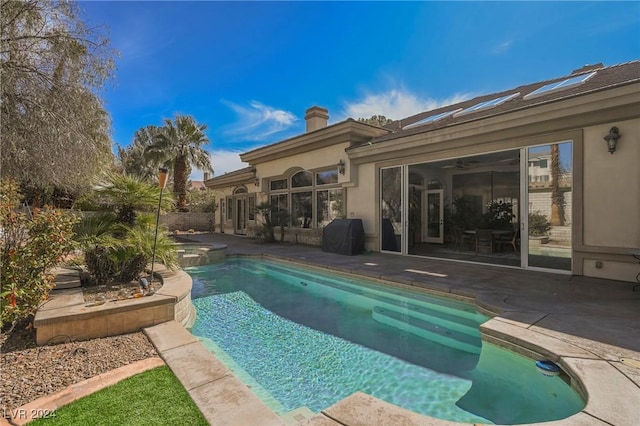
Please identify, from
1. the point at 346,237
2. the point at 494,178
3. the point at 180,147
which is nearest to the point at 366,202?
the point at 346,237

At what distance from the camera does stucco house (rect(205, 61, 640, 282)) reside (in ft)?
21.8

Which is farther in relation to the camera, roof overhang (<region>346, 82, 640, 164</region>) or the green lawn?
roof overhang (<region>346, 82, 640, 164</region>)

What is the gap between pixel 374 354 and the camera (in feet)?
14.8

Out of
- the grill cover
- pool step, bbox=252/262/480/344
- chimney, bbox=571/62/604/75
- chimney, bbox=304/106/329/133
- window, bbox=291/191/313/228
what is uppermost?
chimney, bbox=571/62/604/75

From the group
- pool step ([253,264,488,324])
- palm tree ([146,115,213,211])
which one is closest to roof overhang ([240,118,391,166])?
pool step ([253,264,488,324])

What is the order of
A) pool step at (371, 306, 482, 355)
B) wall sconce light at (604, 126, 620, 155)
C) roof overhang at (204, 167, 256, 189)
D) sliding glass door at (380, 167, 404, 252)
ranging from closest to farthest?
pool step at (371, 306, 482, 355), wall sconce light at (604, 126, 620, 155), sliding glass door at (380, 167, 404, 252), roof overhang at (204, 167, 256, 189)

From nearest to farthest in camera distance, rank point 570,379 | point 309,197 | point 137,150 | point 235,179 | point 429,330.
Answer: point 570,379, point 429,330, point 309,197, point 235,179, point 137,150

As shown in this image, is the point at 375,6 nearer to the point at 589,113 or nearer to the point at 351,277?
the point at 589,113

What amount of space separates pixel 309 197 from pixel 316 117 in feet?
14.7

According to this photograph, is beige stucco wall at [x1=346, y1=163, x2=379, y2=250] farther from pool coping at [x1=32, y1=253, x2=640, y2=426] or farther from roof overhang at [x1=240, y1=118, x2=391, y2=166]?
pool coping at [x1=32, y1=253, x2=640, y2=426]

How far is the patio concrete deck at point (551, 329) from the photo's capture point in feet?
7.90

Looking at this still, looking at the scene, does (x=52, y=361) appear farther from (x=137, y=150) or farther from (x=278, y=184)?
(x=137, y=150)

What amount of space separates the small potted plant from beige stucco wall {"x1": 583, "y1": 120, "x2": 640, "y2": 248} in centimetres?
80

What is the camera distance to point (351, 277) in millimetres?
8352
